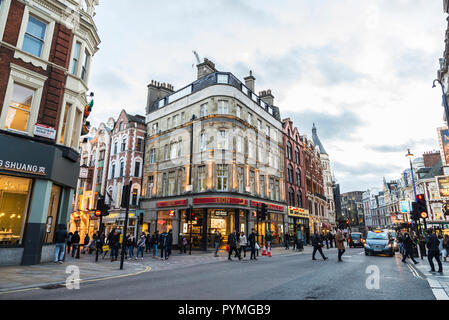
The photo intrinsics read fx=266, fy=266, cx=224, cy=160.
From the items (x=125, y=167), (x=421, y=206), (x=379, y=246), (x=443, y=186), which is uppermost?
(x=443, y=186)

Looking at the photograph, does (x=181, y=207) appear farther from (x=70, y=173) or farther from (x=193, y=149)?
(x=70, y=173)

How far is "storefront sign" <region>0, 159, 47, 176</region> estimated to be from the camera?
1148cm

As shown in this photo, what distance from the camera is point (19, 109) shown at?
12.7 m

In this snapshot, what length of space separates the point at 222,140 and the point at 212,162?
99.7 inches

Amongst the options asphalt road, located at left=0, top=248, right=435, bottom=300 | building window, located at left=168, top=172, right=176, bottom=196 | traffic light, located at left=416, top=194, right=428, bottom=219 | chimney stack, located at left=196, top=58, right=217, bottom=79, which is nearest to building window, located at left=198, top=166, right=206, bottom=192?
building window, located at left=168, top=172, right=176, bottom=196

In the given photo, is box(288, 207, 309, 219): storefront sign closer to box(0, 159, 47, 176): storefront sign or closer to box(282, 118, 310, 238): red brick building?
box(282, 118, 310, 238): red brick building

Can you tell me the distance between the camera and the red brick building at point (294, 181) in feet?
117

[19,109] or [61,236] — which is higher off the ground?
[19,109]

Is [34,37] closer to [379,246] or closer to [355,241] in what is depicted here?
[379,246]

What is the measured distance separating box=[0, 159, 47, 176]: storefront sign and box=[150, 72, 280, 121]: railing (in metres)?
A: 18.8

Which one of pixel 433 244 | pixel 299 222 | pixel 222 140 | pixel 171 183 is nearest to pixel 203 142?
Result: pixel 222 140

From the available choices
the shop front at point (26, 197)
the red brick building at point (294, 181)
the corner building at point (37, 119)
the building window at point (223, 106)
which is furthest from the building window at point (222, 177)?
the shop front at point (26, 197)
